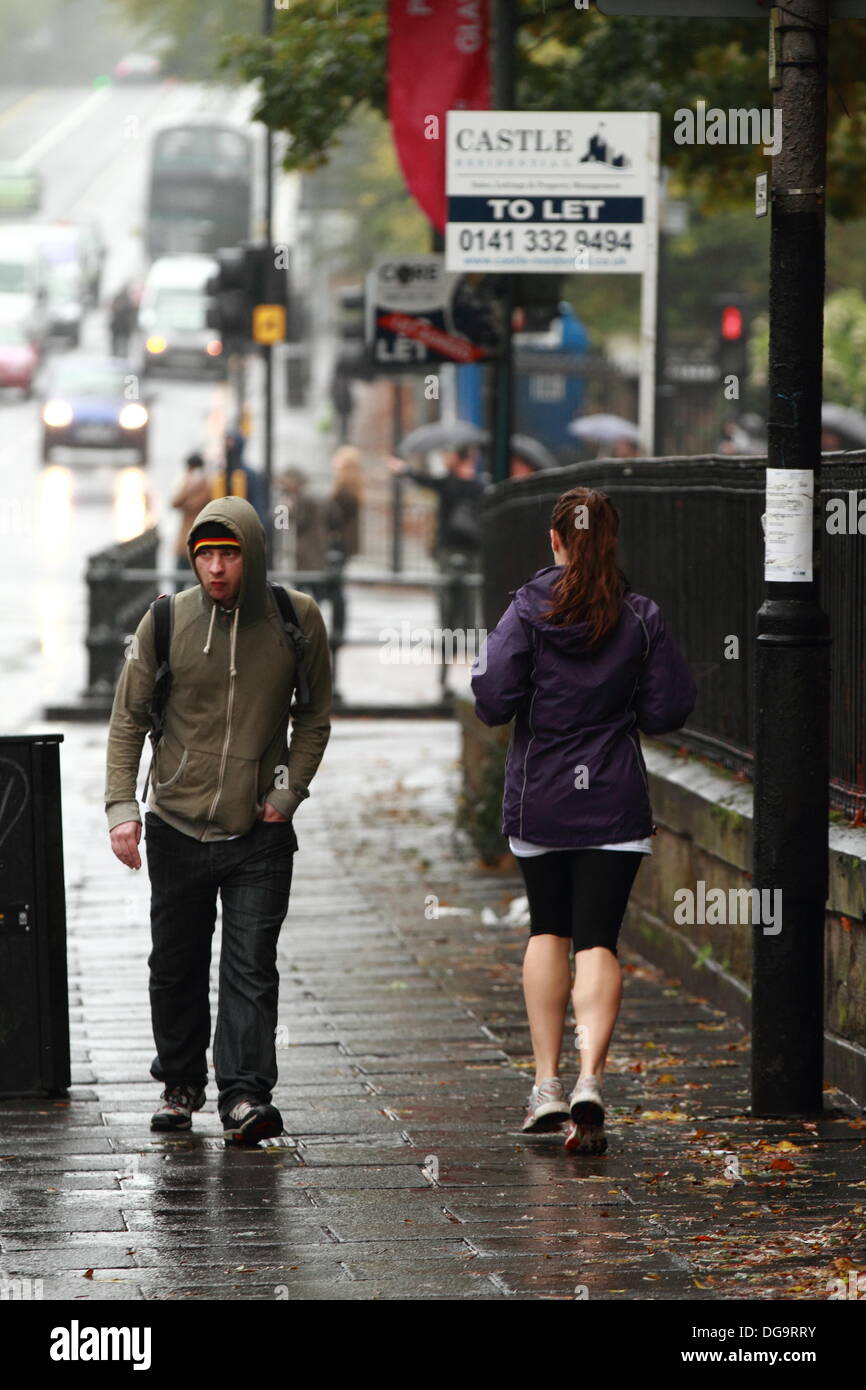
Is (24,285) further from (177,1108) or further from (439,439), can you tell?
(177,1108)

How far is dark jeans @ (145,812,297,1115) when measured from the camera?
23.0 feet

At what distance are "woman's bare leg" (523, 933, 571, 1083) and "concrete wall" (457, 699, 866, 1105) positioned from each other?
33.9 inches

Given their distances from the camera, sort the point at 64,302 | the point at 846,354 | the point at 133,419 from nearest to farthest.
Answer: the point at 846,354, the point at 133,419, the point at 64,302

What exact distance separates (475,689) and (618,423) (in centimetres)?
2207

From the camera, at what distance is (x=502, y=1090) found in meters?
7.57

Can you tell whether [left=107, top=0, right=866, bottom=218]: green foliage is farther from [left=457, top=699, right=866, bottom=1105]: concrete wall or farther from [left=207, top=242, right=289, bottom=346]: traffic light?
[left=207, top=242, right=289, bottom=346]: traffic light

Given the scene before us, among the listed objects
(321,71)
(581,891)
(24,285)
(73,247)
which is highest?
(73,247)

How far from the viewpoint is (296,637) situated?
7.09 m

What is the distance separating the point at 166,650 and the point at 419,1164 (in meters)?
1.58

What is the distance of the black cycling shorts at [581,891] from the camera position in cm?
693

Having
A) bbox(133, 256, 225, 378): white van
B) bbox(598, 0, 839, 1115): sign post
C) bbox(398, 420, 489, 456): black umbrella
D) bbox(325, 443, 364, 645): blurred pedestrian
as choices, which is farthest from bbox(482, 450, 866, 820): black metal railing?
bbox(133, 256, 225, 378): white van

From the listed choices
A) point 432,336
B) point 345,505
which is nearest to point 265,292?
point 345,505

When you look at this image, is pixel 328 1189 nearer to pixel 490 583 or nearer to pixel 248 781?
pixel 248 781

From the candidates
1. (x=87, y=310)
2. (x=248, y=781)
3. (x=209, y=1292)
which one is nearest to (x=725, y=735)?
(x=248, y=781)
